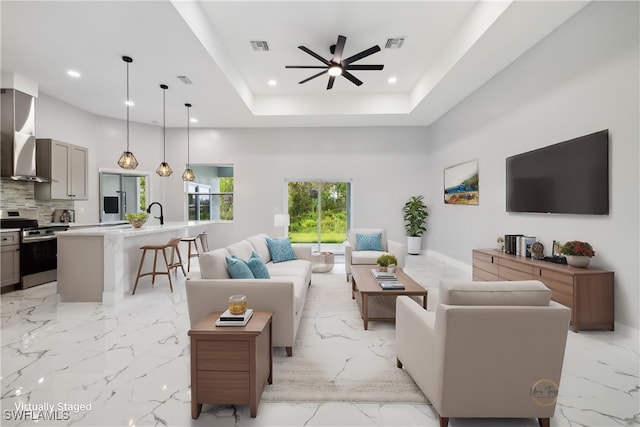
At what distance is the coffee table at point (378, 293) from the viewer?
9.98 feet

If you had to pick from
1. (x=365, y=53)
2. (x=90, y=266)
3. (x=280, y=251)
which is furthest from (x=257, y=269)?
(x=365, y=53)

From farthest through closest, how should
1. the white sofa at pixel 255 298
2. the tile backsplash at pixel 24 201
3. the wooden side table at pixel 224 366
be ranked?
the tile backsplash at pixel 24 201 → the white sofa at pixel 255 298 → the wooden side table at pixel 224 366

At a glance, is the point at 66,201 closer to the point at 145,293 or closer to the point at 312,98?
the point at 145,293

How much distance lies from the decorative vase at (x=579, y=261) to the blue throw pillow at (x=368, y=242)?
2.76 m

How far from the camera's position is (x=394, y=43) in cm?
445

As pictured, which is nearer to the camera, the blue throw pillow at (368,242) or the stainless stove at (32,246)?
the stainless stove at (32,246)

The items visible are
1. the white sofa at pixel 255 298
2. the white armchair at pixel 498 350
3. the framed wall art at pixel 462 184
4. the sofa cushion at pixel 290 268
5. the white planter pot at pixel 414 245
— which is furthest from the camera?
the white planter pot at pixel 414 245

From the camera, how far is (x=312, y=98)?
6.50 m

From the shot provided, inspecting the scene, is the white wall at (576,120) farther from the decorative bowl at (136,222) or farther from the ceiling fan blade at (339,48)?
the decorative bowl at (136,222)

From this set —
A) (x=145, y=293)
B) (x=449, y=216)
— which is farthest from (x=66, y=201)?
(x=449, y=216)

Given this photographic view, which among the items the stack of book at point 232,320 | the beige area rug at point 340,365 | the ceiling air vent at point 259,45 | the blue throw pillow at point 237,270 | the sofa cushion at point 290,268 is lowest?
the beige area rug at point 340,365

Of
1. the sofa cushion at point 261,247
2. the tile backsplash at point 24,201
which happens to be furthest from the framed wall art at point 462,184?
the tile backsplash at point 24,201

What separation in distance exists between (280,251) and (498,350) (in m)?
3.22

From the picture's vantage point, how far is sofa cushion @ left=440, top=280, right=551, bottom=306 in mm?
1556
